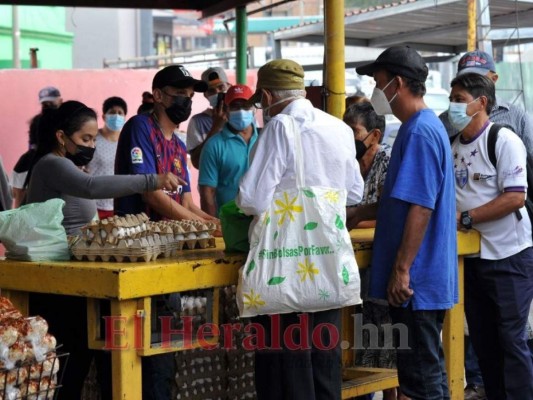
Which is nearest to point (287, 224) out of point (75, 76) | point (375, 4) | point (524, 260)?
point (524, 260)

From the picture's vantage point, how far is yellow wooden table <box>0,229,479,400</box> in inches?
164

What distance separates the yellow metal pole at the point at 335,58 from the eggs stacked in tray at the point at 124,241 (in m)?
1.93

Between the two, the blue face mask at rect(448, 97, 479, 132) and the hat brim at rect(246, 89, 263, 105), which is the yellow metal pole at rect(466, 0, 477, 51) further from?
the hat brim at rect(246, 89, 263, 105)

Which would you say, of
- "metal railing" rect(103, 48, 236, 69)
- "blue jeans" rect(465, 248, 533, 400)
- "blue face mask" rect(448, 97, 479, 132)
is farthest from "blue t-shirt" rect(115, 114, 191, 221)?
"metal railing" rect(103, 48, 236, 69)

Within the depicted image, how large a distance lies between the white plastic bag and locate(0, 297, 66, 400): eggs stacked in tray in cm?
65

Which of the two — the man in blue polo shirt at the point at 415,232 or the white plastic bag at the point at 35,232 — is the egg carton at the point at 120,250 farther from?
the man in blue polo shirt at the point at 415,232

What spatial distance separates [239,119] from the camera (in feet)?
23.4

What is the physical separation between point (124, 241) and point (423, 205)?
142 cm

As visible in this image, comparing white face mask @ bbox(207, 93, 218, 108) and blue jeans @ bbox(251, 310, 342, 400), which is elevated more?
white face mask @ bbox(207, 93, 218, 108)

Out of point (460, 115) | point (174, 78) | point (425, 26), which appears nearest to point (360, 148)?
point (460, 115)

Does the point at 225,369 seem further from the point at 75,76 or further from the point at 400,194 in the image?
the point at 75,76

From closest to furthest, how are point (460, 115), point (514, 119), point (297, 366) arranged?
point (297, 366) < point (460, 115) < point (514, 119)

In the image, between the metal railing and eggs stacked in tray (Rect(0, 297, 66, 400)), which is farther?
the metal railing

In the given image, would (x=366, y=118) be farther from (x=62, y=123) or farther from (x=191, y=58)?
(x=191, y=58)
